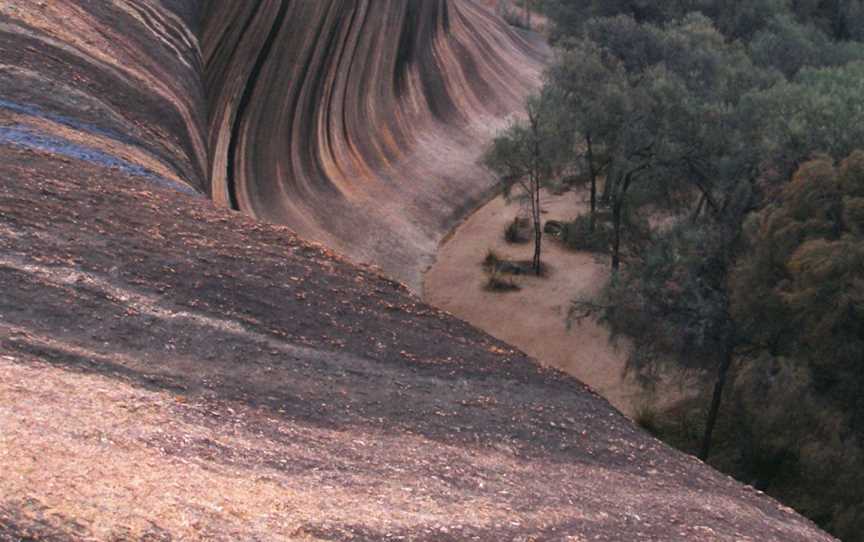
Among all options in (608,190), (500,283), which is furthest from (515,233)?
(500,283)

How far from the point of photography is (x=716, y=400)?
49.8 ft

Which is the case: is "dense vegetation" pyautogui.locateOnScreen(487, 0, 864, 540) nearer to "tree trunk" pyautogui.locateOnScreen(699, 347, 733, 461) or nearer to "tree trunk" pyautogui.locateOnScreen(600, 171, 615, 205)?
"tree trunk" pyautogui.locateOnScreen(699, 347, 733, 461)

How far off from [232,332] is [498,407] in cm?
234

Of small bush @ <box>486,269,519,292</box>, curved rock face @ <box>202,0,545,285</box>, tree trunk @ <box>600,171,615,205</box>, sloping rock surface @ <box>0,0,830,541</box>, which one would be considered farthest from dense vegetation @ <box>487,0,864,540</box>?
sloping rock surface @ <box>0,0,830,541</box>

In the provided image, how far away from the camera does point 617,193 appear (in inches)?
A: 831

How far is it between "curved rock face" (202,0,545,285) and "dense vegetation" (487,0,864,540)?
8.44 ft

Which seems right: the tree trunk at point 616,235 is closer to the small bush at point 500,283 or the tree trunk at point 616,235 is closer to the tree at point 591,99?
the tree at point 591,99

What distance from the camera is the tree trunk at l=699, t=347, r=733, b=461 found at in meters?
14.9

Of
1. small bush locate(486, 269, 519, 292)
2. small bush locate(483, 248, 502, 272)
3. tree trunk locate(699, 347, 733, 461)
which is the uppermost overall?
small bush locate(483, 248, 502, 272)

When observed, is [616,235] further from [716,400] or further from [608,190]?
[716,400]

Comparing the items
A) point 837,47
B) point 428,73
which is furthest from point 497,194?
point 837,47

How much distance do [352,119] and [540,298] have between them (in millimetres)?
6279

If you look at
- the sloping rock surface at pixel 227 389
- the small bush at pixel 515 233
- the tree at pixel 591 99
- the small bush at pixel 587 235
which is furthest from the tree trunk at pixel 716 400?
the small bush at pixel 515 233

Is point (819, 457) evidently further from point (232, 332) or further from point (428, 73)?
point (428, 73)
